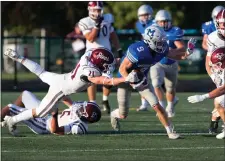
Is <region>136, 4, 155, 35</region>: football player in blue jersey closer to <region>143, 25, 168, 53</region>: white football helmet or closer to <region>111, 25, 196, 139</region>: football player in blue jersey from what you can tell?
<region>111, 25, 196, 139</region>: football player in blue jersey

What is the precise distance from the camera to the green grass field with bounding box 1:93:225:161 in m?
8.16

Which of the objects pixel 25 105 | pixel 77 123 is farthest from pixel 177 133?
pixel 25 105

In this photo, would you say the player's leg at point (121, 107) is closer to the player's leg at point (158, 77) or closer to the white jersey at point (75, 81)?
the white jersey at point (75, 81)

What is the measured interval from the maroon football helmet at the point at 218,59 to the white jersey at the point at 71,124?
5.84ft

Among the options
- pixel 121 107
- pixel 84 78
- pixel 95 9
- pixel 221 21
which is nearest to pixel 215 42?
pixel 221 21

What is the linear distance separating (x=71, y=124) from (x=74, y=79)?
2.19 ft

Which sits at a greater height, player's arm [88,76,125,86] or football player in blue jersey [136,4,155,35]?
football player in blue jersey [136,4,155,35]

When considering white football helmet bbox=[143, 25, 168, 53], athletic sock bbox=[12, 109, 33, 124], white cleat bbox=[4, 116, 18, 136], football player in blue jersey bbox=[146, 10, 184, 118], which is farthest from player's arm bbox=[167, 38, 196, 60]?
football player in blue jersey bbox=[146, 10, 184, 118]

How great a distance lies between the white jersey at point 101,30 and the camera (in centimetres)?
1285

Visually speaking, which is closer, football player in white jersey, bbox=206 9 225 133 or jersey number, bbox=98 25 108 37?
football player in white jersey, bbox=206 9 225 133

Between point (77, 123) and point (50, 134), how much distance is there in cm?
37

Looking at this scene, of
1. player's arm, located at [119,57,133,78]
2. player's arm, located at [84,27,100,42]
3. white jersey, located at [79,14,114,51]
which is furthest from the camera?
white jersey, located at [79,14,114,51]

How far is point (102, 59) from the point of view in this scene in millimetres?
9344

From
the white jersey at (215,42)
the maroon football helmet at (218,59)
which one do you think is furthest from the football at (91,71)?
the white jersey at (215,42)
